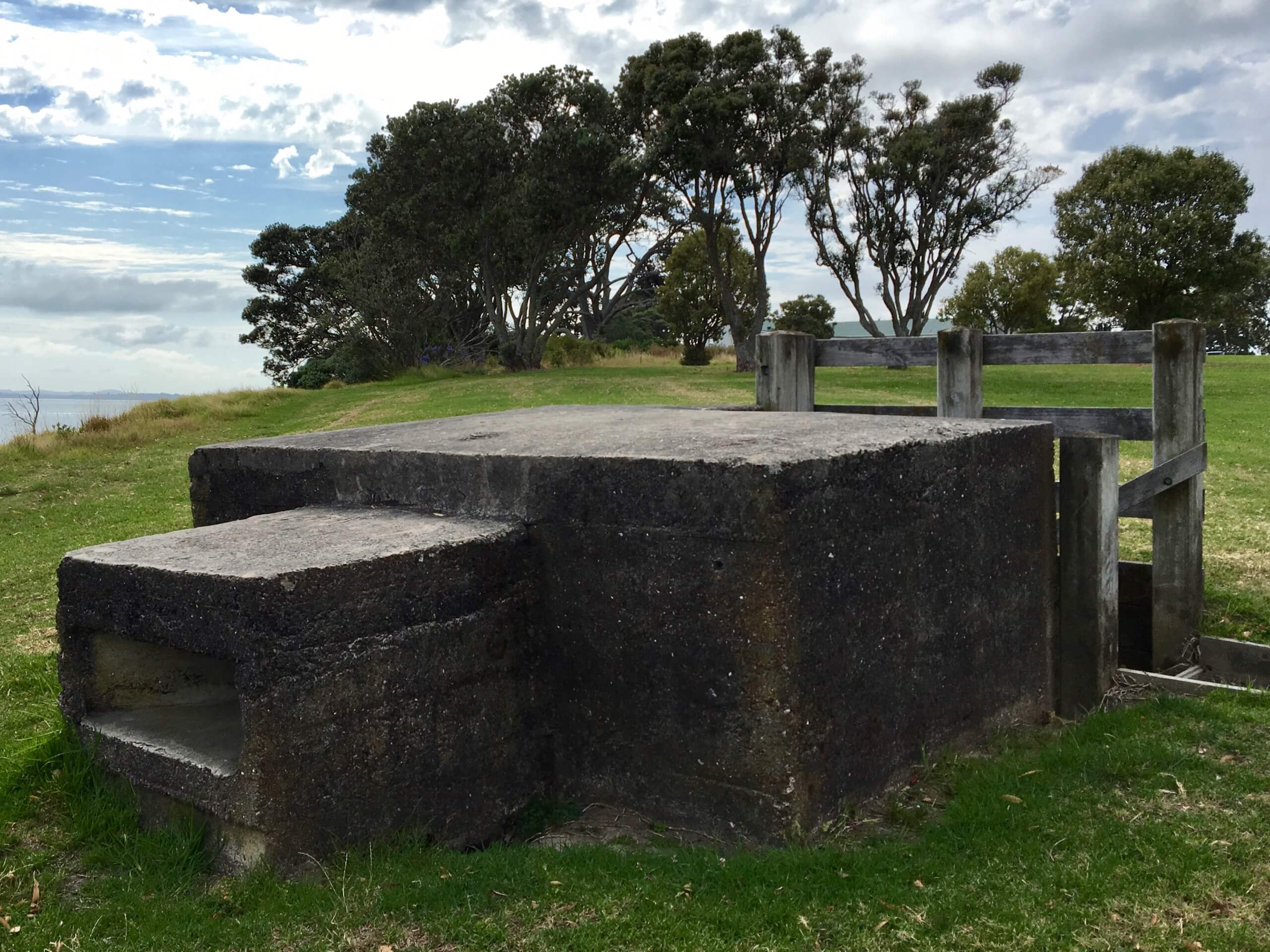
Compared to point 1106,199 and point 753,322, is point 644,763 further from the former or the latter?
point 1106,199

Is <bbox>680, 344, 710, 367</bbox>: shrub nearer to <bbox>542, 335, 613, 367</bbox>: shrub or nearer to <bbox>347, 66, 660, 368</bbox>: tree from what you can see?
<bbox>542, 335, 613, 367</bbox>: shrub

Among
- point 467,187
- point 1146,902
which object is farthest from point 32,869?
point 467,187

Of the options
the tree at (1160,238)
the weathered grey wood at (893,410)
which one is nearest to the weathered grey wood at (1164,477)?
the weathered grey wood at (893,410)

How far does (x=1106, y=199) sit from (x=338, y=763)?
3912 centimetres

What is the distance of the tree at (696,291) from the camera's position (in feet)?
167

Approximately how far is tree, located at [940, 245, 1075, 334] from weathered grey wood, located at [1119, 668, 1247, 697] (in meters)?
47.8

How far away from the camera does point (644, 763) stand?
4.53m

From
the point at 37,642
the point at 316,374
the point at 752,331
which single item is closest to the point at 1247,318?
the point at 752,331

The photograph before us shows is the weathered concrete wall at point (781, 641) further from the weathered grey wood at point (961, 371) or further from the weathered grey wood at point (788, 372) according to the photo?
the weathered grey wood at point (788, 372)

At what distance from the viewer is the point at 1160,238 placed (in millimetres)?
35281

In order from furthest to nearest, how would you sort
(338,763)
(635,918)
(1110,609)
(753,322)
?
(753,322) < (1110,609) < (338,763) < (635,918)

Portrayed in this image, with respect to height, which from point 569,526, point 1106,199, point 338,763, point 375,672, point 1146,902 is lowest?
point 1146,902

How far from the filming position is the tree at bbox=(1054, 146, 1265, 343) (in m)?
35.2

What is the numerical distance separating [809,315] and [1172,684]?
158 ft
